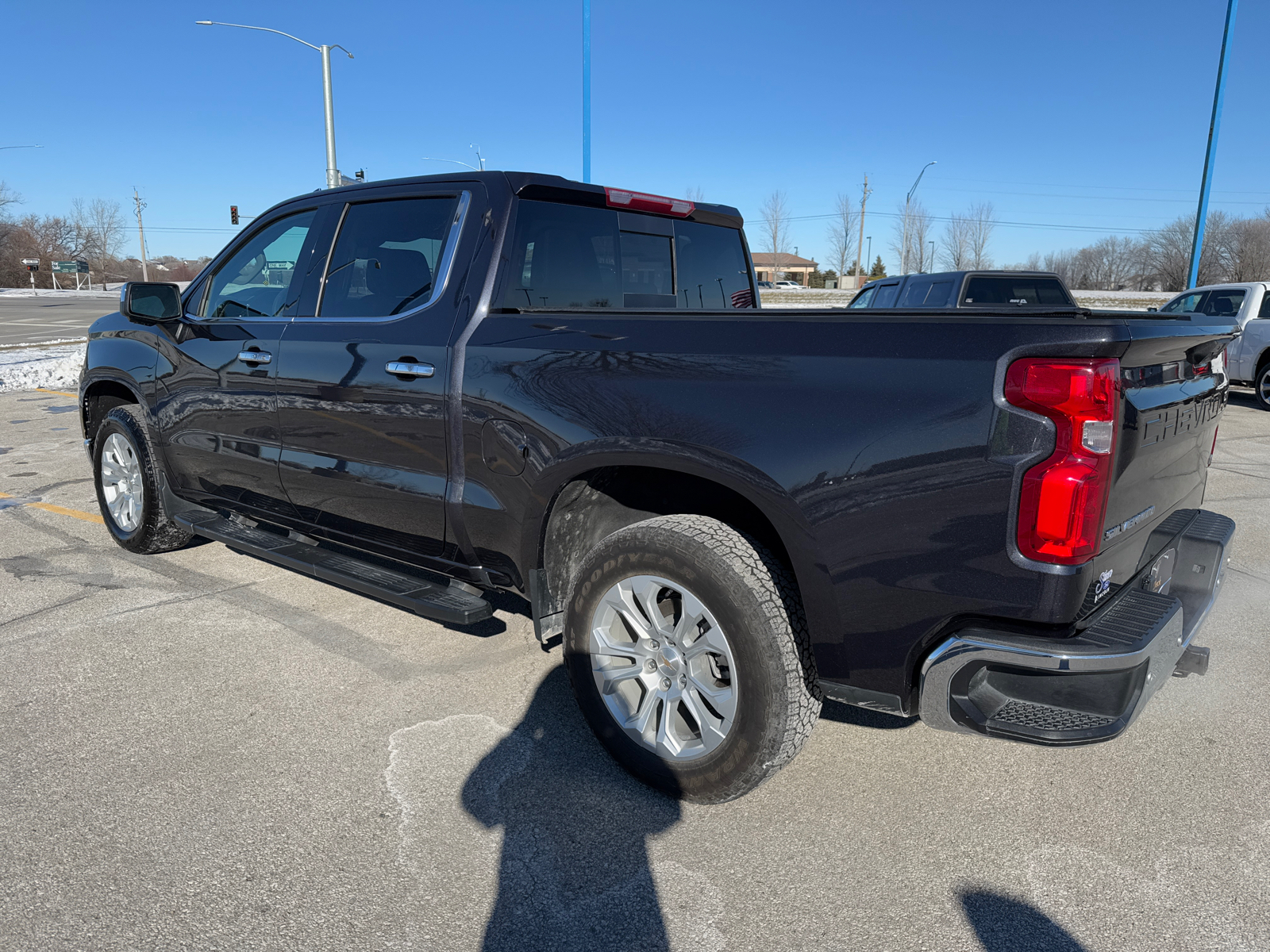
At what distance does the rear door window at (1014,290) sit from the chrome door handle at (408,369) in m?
8.66

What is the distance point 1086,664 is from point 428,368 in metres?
2.29

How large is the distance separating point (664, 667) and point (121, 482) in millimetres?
4034

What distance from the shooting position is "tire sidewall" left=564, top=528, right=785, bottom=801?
2.46m

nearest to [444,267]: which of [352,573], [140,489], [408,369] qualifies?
[408,369]

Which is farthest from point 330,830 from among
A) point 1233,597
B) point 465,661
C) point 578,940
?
point 1233,597

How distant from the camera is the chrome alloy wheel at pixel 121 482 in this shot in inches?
200

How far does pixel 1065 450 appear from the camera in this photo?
2016 mm

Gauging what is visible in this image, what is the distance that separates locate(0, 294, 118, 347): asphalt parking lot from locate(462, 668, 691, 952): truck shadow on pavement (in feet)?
70.7

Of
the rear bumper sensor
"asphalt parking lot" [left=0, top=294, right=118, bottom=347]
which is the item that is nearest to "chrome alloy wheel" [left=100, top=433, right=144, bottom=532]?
the rear bumper sensor

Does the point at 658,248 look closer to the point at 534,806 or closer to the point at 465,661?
the point at 465,661

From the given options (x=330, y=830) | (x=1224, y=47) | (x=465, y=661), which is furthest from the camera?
(x=1224, y=47)

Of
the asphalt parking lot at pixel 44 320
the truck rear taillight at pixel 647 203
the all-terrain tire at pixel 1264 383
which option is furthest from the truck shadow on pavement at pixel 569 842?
the asphalt parking lot at pixel 44 320

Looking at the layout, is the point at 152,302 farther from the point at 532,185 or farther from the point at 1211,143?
the point at 1211,143

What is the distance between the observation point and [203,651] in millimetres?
3875
